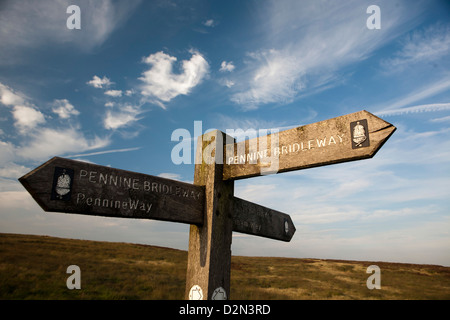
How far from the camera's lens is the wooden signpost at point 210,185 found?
211 centimetres

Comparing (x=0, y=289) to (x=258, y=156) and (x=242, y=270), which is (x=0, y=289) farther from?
(x=242, y=270)

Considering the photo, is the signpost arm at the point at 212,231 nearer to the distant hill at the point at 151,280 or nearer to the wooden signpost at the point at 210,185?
the wooden signpost at the point at 210,185

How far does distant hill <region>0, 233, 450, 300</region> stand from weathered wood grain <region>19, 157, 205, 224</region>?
8624 millimetres

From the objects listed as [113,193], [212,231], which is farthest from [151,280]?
[113,193]

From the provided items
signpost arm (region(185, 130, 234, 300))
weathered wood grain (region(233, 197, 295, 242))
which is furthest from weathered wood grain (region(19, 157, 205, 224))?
weathered wood grain (region(233, 197, 295, 242))

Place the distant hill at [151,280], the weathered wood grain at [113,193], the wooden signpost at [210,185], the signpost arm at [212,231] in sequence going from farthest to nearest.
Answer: the distant hill at [151,280] < the signpost arm at [212,231] < the wooden signpost at [210,185] < the weathered wood grain at [113,193]

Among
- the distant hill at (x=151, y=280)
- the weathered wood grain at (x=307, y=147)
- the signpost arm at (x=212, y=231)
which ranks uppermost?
the weathered wood grain at (x=307, y=147)

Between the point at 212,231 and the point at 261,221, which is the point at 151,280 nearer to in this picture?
the point at 261,221

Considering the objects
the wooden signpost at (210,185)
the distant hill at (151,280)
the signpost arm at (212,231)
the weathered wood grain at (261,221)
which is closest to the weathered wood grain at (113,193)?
the wooden signpost at (210,185)

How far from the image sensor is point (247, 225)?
3203 millimetres

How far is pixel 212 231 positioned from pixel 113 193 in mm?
1015

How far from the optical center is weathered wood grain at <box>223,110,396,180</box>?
218 centimetres
